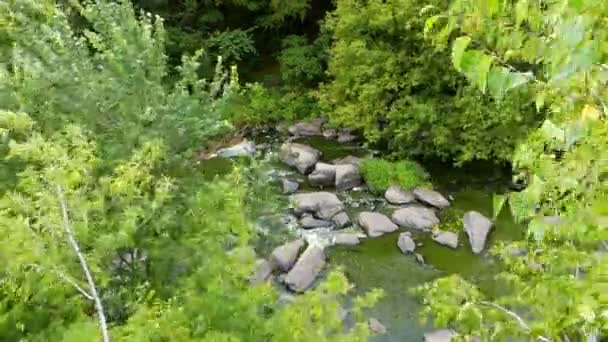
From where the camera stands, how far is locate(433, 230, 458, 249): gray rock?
8.84 m

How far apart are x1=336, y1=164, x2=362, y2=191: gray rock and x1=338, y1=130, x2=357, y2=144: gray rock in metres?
1.68

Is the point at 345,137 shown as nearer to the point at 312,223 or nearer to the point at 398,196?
the point at 398,196

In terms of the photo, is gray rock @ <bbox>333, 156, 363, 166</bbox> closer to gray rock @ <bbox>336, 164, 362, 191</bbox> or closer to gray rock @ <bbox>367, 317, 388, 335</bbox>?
gray rock @ <bbox>336, 164, 362, 191</bbox>

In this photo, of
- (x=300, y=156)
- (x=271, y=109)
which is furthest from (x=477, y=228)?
(x=271, y=109)

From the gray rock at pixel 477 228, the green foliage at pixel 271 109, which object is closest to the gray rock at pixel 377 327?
the gray rock at pixel 477 228

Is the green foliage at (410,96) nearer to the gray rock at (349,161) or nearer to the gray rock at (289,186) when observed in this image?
the gray rock at (349,161)

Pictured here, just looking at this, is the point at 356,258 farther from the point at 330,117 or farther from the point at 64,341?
the point at 64,341

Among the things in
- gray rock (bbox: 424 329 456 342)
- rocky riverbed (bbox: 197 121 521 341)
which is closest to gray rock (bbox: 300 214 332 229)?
rocky riverbed (bbox: 197 121 521 341)

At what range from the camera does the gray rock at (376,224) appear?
9180 millimetres

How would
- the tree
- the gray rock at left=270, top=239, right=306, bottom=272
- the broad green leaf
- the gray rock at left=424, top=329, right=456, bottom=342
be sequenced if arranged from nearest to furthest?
the tree
the broad green leaf
the gray rock at left=424, top=329, right=456, bottom=342
the gray rock at left=270, top=239, right=306, bottom=272

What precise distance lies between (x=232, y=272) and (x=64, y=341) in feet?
4.14

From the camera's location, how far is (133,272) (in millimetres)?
4707

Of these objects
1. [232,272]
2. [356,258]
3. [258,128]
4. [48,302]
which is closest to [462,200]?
[356,258]

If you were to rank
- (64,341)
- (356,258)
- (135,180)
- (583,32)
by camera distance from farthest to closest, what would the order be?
(356,258), (135,180), (64,341), (583,32)
